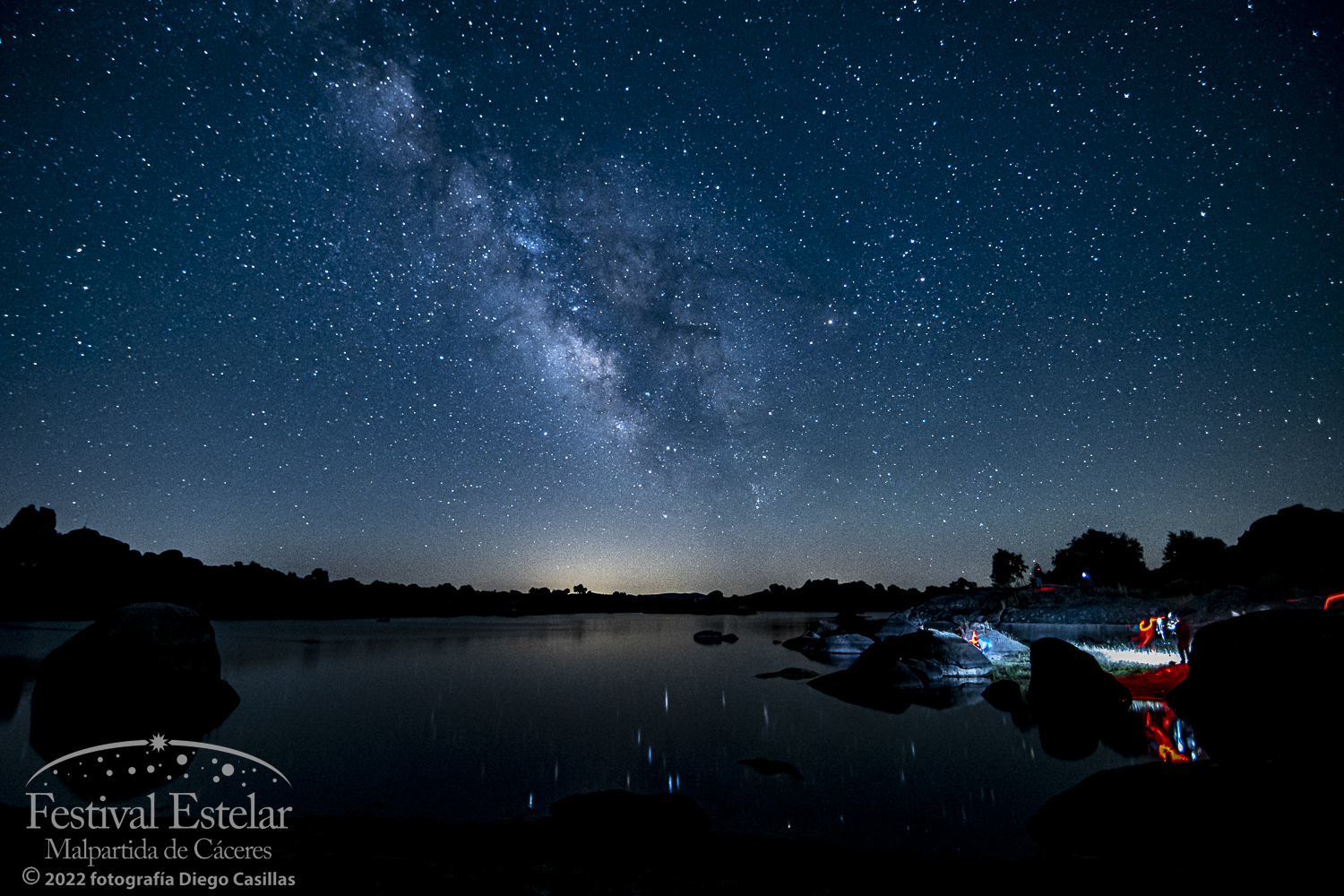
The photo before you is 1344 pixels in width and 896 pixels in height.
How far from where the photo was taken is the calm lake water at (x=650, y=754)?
8414 mm

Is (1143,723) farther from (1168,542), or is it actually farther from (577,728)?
(1168,542)

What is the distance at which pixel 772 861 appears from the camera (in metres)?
6.21

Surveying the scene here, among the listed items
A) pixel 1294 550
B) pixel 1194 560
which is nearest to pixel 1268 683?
pixel 1294 550

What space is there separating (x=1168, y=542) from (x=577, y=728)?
86925mm

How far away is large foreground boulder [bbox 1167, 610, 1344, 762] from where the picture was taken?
12.4 meters

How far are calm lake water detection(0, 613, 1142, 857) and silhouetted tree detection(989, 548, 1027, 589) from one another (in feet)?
286

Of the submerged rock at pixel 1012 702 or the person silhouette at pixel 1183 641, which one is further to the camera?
the person silhouette at pixel 1183 641

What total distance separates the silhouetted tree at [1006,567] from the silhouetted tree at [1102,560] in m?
14.0

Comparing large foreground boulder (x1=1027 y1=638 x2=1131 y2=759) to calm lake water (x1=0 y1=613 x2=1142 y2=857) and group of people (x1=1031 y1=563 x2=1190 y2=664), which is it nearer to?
calm lake water (x1=0 y1=613 x2=1142 y2=857)

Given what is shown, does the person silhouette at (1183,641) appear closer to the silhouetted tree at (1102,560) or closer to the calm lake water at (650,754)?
the calm lake water at (650,754)

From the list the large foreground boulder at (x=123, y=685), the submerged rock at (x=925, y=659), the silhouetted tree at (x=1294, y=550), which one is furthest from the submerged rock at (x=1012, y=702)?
the silhouetted tree at (x=1294, y=550)

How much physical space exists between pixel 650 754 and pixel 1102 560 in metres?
84.7

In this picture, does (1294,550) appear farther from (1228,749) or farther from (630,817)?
(630,817)

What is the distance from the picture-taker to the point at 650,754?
41.2 feet
